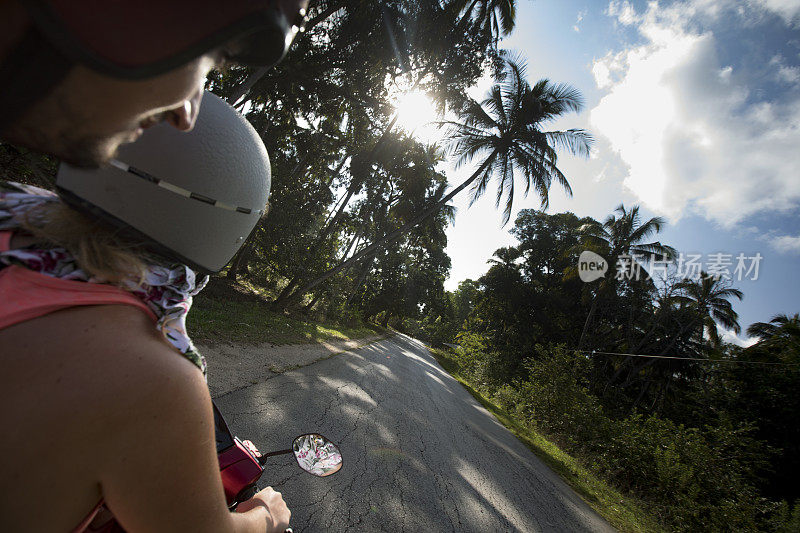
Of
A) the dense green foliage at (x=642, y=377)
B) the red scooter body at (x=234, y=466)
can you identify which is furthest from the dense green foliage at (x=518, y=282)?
the red scooter body at (x=234, y=466)

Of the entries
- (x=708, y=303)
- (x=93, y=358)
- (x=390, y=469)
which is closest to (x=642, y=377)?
(x=708, y=303)

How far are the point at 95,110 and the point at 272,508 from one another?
3.69ft

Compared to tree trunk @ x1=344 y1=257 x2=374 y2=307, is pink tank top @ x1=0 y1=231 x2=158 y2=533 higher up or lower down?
lower down

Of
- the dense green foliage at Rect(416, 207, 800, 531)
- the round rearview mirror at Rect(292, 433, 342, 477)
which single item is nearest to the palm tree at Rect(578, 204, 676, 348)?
the dense green foliage at Rect(416, 207, 800, 531)

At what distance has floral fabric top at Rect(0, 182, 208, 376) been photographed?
0.65 meters

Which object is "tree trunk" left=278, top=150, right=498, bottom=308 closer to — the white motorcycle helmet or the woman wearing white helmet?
the white motorcycle helmet

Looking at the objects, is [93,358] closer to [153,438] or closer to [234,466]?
[153,438]

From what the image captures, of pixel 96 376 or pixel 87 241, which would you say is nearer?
pixel 96 376

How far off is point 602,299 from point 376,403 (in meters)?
17.5

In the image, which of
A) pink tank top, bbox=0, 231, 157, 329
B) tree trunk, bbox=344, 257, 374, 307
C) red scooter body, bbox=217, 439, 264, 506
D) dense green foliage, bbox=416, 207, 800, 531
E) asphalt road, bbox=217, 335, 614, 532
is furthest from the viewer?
tree trunk, bbox=344, 257, 374, 307

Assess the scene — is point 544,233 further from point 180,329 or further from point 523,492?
point 180,329

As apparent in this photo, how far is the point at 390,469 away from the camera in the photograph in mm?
3316

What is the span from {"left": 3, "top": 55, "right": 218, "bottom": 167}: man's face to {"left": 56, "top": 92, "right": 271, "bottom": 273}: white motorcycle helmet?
275 mm

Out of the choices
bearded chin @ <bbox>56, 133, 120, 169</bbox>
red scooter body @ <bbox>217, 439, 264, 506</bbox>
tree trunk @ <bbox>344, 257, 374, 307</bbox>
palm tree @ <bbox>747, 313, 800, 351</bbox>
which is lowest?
red scooter body @ <bbox>217, 439, 264, 506</bbox>
